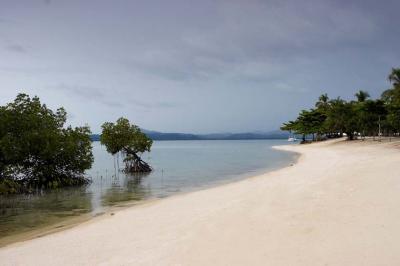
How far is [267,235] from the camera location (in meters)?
10.1

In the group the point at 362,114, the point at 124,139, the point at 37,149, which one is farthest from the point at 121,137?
the point at 362,114

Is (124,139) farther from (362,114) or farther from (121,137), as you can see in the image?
(362,114)

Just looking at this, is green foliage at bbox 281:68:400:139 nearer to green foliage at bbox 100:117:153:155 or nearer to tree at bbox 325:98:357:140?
tree at bbox 325:98:357:140

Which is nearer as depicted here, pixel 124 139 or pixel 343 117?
pixel 124 139

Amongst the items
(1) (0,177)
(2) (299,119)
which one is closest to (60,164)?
(1) (0,177)

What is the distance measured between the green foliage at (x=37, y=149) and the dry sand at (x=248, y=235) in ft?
53.3

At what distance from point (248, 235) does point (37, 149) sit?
24.7 meters

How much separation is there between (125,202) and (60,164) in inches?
509

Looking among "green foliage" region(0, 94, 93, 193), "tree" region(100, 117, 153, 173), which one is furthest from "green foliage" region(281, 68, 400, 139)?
"green foliage" region(0, 94, 93, 193)

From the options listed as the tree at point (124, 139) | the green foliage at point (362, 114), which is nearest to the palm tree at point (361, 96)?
the green foliage at point (362, 114)

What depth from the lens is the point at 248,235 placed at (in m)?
10.3

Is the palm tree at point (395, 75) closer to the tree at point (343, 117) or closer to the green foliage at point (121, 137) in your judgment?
the tree at point (343, 117)

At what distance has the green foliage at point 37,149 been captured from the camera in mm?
28609

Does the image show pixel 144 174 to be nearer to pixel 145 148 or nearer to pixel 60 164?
pixel 145 148
